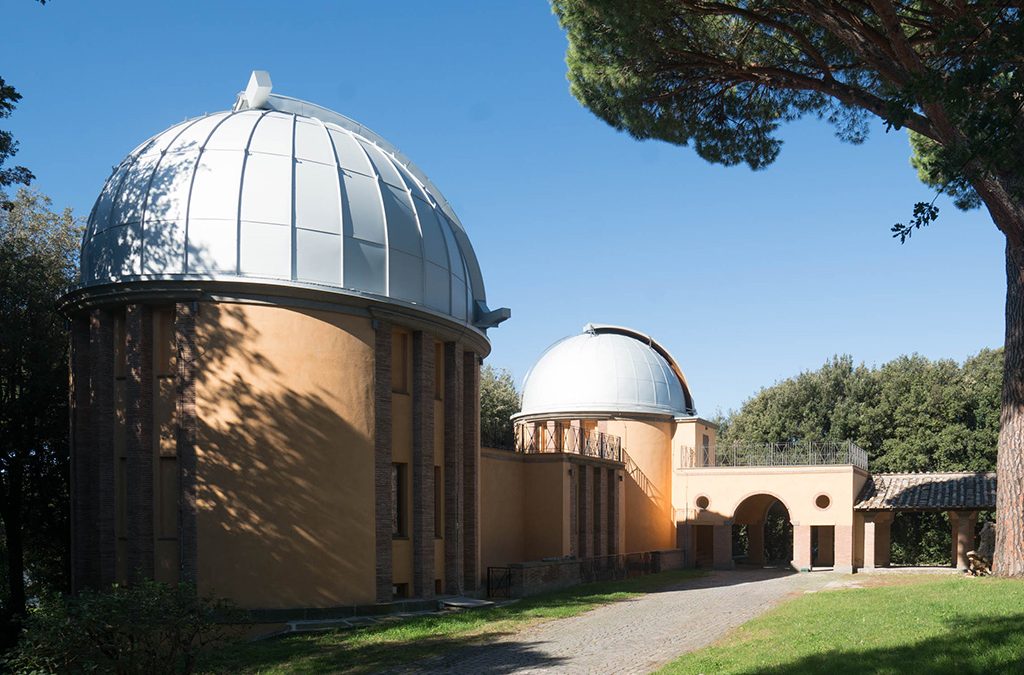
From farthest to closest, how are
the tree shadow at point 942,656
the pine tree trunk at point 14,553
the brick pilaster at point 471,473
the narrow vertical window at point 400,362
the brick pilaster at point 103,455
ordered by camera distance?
the pine tree trunk at point 14,553
the brick pilaster at point 471,473
the narrow vertical window at point 400,362
the brick pilaster at point 103,455
the tree shadow at point 942,656

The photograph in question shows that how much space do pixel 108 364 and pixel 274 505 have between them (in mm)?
4399

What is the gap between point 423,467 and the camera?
19109mm

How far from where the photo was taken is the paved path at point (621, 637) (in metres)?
12.1

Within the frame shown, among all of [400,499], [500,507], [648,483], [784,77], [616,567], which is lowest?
[616,567]

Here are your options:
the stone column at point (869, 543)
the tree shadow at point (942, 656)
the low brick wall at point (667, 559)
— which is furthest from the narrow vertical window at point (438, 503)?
the stone column at point (869, 543)

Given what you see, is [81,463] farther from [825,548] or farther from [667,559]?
[825,548]

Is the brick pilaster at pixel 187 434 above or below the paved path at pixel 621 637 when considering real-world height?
above

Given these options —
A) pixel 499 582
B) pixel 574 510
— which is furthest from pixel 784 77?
pixel 574 510

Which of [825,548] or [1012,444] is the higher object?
[1012,444]

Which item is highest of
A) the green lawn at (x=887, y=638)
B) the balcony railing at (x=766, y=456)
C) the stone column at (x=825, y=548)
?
the balcony railing at (x=766, y=456)

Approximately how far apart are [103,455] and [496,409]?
88.2 ft

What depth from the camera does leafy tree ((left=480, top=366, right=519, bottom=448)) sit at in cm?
4309

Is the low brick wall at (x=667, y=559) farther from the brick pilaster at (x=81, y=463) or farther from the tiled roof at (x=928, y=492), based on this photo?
the brick pilaster at (x=81, y=463)

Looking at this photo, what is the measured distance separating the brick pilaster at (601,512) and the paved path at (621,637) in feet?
24.4
